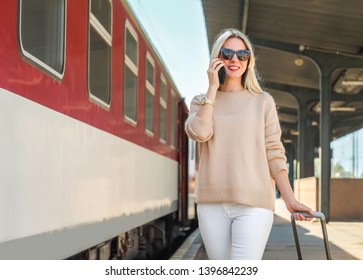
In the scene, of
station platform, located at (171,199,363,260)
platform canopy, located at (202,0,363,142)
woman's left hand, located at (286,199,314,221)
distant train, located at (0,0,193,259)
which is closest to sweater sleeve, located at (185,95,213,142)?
woman's left hand, located at (286,199,314,221)

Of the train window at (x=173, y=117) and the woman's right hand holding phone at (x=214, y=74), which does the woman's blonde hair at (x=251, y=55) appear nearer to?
the woman's right hand holding phone at (x=214, y=74)

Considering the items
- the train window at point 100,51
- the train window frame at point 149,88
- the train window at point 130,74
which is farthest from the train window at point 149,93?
the train window at point 100,51

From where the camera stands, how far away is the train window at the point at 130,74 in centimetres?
632

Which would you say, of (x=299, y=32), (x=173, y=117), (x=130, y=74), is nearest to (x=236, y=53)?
(x=130, y=74)

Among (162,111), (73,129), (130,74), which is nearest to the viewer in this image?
(73,129)

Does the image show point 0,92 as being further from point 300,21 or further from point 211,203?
point 300,21

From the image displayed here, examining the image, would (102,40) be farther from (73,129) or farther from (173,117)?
(173,117)

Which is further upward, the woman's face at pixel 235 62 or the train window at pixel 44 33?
the train window at pixel 44 33

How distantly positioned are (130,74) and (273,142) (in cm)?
370

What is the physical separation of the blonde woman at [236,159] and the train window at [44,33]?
105 centimetres

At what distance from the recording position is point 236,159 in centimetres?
296

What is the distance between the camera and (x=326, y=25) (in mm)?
13266

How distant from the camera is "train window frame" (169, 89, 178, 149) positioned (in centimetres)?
1043

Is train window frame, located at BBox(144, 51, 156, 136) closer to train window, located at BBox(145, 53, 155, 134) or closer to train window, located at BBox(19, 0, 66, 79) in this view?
train window, located at BBox(145, 53, 155, 134)
